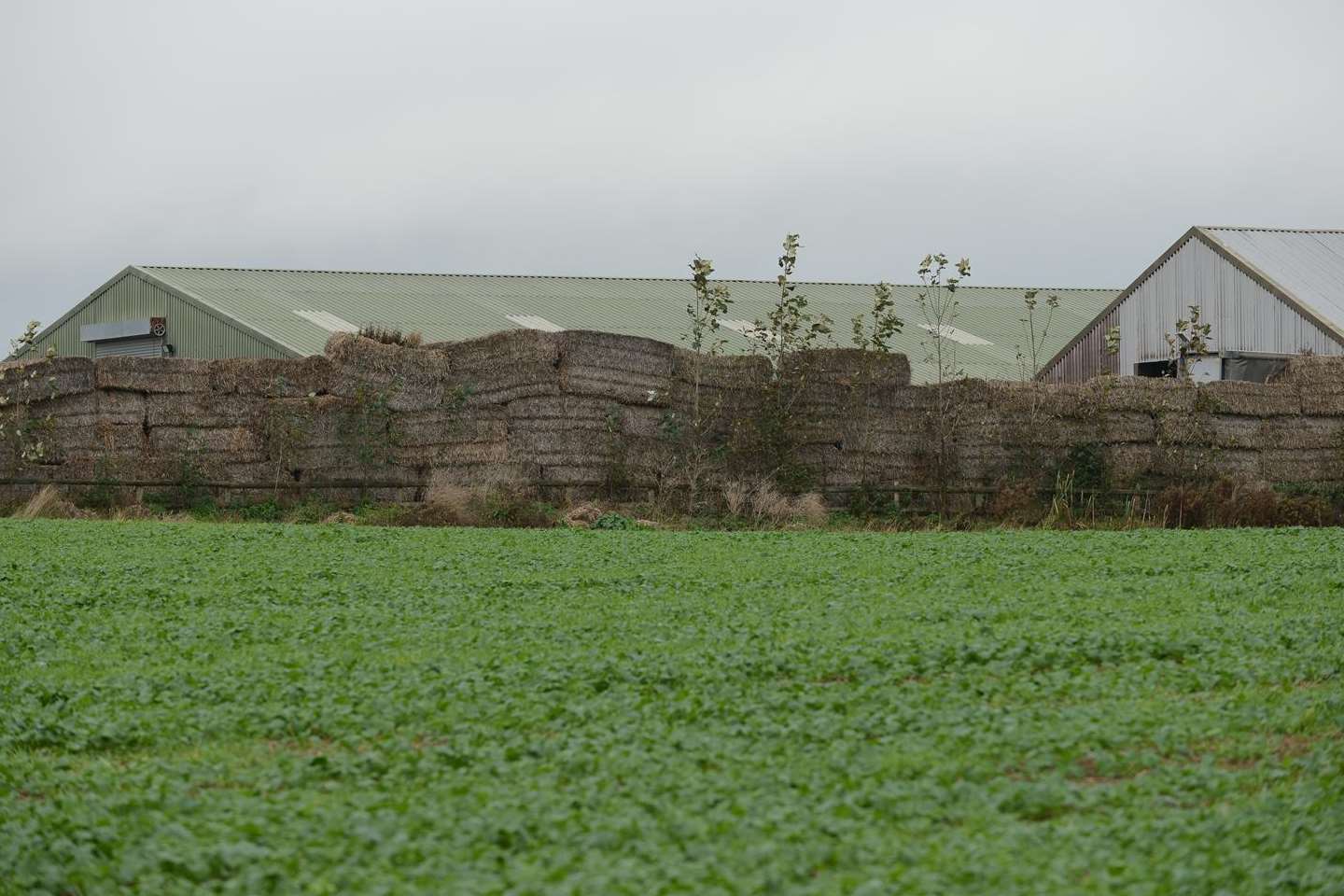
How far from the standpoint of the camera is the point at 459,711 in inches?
308

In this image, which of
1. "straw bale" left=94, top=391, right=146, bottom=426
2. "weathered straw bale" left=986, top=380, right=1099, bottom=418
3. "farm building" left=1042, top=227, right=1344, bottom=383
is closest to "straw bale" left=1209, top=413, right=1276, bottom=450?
"weathered straw bale" left=986, top=380, right=1099, bottom=418

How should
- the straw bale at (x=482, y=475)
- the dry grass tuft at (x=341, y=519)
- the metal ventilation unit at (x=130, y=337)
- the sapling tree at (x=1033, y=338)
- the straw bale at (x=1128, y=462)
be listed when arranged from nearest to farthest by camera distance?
1. the dry grass tuft at (x=341, y=519)
2. the straw bale at (x=482, y=475)
3. the straw bale at (x=1128, y=462)
4. the metal ventilation unit at (x=130, y=337)
5. the sapling tree at (x=1033, y=338)

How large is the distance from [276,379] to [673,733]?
16612 mm

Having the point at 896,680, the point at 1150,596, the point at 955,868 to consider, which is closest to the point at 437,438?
the point at 1150,596

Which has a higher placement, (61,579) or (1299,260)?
(1299,260)

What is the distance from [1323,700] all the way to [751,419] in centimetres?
1515

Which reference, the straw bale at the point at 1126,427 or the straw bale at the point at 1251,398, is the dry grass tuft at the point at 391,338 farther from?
the straw bale at the point at 1251,398

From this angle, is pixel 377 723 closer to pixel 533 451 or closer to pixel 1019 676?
pixel 1019 676

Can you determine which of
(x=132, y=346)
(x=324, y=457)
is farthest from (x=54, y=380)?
(x=132, y=346)

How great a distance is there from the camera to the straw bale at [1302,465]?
24.7 m

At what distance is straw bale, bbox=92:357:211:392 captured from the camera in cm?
2244

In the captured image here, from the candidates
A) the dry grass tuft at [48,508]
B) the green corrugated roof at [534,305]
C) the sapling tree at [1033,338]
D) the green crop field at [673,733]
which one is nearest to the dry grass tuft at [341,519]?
the dry grass tuft at [48,508]

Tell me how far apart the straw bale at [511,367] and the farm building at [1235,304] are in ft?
43.0

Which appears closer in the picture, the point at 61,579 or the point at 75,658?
the point at 75,658
